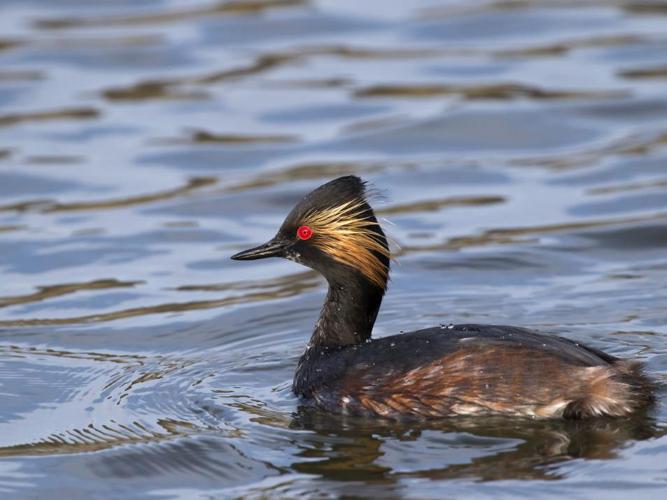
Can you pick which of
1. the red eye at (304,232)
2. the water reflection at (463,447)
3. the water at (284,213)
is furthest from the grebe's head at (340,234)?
the water reflection at (463,447)

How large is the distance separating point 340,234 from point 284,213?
13.7 ft

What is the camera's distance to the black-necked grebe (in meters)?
7.42

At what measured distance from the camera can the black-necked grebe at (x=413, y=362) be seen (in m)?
7.42

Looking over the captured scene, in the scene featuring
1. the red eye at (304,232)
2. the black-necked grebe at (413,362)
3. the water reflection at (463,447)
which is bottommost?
the water reflection at (463,447)

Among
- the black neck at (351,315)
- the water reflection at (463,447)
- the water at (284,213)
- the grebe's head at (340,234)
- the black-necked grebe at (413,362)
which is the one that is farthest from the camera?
the black neck at (351,315)

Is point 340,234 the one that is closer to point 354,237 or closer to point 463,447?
point 354,237

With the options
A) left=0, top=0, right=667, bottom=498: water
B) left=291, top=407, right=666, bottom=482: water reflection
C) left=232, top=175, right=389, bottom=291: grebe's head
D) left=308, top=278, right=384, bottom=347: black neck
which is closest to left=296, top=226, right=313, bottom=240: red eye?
left=232, top=175, right=389, bottom=291: grebe's head

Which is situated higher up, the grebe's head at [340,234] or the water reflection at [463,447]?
the grebe's head at [340,234]

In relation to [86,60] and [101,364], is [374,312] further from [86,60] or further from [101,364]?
[86,60]

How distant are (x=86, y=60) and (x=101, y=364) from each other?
827 centimetres

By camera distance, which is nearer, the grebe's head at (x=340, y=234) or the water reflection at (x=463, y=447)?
the water reflection at (x=463, y=447)

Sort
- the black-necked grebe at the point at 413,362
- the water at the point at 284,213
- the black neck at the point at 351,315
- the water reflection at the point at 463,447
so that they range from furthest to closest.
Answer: the black neck at the point at 351,315 < the black-necked grebe at the point at 413,362 < the water at the point at 284,213 < the water reflection at the point at 463,447

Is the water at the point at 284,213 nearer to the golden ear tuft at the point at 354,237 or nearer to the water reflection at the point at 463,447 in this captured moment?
the water reflection at the point at 463,447

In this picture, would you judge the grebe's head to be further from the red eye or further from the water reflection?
the water reflection
